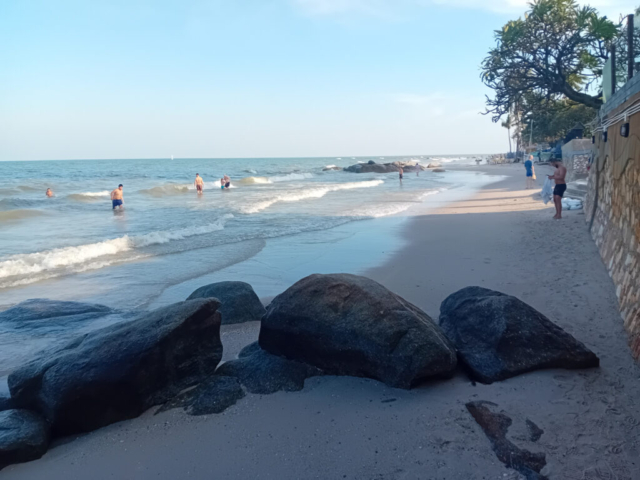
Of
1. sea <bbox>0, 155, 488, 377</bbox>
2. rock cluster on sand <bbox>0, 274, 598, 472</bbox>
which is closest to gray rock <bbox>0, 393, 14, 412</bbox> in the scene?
rock cluster on sand <bbox>0, 274, 598, 472</bbox>

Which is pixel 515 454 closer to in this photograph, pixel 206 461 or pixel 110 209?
pixel 206 461

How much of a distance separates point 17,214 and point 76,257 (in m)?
12.1

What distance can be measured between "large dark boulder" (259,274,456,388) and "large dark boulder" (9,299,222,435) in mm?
722

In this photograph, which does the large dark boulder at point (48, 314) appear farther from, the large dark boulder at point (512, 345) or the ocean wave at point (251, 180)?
the ocean wave at point (251, 180)

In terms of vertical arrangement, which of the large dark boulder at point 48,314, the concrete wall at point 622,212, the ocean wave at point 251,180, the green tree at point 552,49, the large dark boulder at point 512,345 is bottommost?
the large dark boulder at point 48,314

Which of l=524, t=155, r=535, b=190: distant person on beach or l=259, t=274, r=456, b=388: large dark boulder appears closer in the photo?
l=259, t=274, r=456, b=388: large dark boulder

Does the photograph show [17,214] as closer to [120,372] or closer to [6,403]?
[6,403]

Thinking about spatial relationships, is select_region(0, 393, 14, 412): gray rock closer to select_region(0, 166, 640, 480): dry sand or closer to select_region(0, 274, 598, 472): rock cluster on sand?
select_region(0, 274, 598, 472): rock cluster on sand

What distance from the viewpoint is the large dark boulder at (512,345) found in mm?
3885

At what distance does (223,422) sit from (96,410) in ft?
3.32

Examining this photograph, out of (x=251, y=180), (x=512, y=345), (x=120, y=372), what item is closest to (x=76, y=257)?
(x=120, y=372)

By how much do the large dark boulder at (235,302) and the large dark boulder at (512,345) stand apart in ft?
8.53

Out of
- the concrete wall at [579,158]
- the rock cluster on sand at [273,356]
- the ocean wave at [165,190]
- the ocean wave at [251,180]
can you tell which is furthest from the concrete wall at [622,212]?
the ocean wave at [251,180]

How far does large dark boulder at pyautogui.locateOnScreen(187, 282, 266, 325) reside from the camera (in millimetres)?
5832
